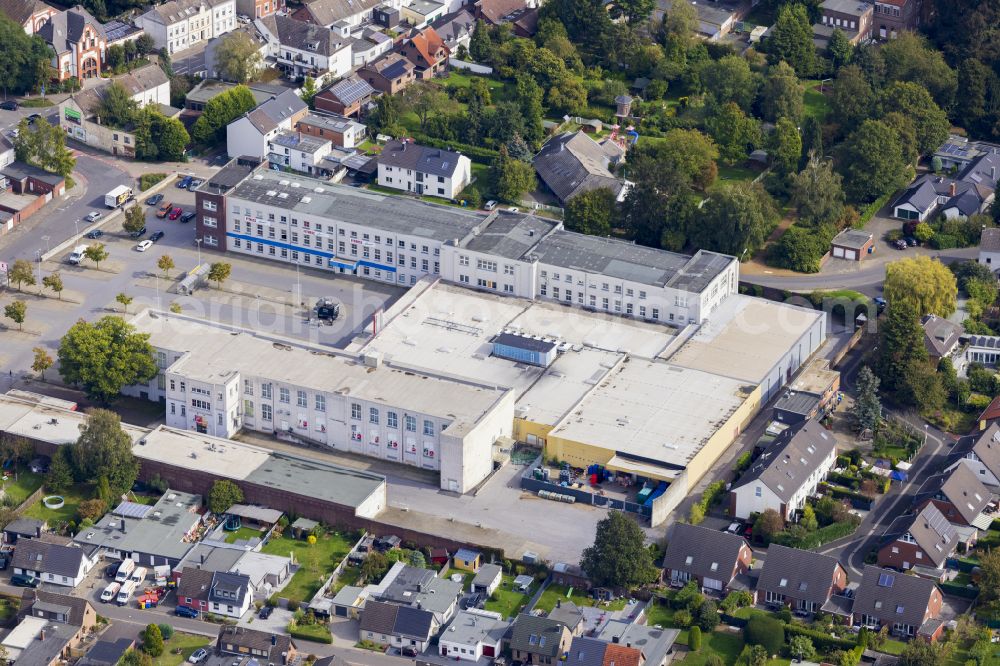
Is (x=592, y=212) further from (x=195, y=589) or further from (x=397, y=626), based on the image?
(x=195, y=589)

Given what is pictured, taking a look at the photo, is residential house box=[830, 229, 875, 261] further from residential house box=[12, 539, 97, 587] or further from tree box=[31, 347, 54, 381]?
residential house box=[12, 539, 97, 587]

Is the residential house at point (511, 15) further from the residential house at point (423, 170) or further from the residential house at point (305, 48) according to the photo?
the residential house at point (423, 170)

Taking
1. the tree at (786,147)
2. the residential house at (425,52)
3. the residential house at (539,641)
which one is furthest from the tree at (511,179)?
the residential house at (539,641)

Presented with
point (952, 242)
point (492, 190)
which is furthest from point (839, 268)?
point (492, 190)

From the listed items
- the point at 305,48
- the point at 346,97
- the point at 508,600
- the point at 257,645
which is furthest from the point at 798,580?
the point at 305,48

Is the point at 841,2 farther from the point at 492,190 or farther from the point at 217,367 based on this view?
the point at 217,367

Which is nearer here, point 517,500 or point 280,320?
point 517,500
